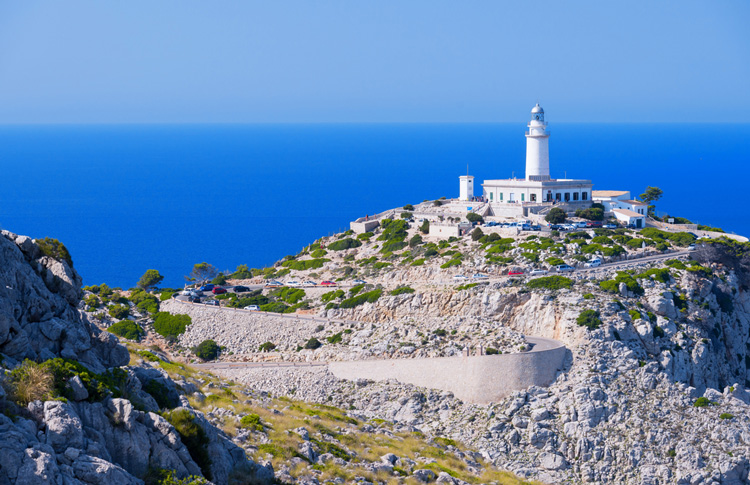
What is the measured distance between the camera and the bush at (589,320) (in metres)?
44.7

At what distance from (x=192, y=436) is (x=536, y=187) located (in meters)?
51.3

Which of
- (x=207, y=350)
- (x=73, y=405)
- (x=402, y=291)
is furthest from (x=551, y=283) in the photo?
(x=73, y=405)

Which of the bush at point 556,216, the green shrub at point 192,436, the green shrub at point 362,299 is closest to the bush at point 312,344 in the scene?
the green shrub at point 362,299

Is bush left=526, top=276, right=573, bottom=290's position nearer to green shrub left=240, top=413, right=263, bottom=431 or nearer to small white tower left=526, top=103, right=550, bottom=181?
small white tower left=526, top=103, right=550, bottom=181

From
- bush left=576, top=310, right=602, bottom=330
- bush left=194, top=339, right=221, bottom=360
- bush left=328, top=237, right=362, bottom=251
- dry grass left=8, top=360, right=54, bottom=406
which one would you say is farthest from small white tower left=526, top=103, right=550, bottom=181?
dry grass left=8, top=360, right=54, bottom=406

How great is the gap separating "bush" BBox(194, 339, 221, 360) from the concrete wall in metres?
10.5

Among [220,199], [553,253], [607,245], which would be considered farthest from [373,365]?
[220,199]

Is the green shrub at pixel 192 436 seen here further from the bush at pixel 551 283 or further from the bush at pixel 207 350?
the bush at pixel 551 283

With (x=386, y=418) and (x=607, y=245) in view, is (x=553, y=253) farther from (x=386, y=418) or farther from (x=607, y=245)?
(x=386, y=418)

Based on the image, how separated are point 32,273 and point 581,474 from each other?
2475 cm

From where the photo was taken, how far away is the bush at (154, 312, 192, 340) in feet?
170

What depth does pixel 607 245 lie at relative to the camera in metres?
56.2

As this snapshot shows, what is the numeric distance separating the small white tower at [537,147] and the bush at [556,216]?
25.2ft

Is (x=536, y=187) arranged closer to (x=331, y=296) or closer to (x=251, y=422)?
(x=331, y=296)
